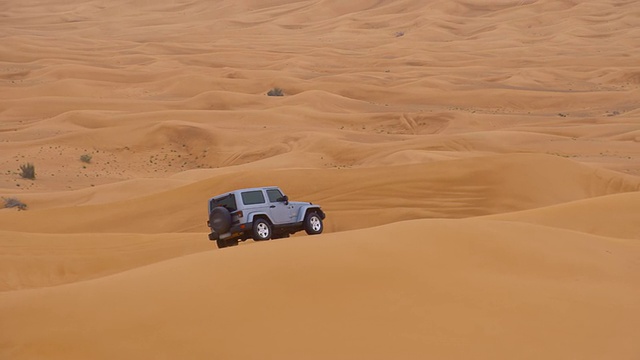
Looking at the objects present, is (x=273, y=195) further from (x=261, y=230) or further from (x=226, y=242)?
(x=226, y=242)

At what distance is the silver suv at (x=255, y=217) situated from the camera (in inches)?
517

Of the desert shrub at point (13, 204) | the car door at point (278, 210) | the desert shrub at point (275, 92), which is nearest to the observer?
the car door at point (278, 210)

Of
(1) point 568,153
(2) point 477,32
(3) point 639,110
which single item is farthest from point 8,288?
(2) point 477,32

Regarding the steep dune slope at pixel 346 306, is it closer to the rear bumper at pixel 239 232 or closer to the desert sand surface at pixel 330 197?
the desert sand surface at pixel 330 197

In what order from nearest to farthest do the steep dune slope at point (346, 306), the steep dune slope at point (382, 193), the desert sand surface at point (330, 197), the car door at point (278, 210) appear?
the steep dune slope at point (346, 306), the desert sand surface at point (330, 197), the car door at point (278, 210), the steep dune slope at point (382, 193)

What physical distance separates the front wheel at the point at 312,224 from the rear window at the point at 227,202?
4.13 feet

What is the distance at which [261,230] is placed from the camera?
1325cm

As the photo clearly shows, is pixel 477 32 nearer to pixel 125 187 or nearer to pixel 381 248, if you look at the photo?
pixel 125 187

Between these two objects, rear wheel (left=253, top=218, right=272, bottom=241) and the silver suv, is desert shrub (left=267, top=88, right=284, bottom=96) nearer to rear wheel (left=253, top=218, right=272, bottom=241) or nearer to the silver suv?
the silver suv

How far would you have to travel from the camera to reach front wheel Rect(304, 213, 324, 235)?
45.9 ft

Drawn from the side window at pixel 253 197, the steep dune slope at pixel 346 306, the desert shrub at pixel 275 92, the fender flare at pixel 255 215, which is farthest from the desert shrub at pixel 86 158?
the steep dune slope at pixel 346 306

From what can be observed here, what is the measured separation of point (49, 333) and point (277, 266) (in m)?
2.30

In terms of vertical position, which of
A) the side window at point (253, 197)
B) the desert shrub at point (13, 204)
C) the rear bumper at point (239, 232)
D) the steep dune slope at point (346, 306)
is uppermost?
the desert shrub at point (13, 204)

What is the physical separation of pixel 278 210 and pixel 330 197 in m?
6.28
